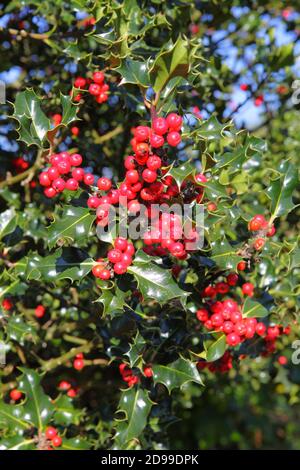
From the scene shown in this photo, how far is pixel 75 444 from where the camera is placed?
1.87 metres

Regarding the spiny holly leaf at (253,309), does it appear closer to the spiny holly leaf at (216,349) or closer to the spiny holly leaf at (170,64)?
the spiny holly leaf at (216,349)

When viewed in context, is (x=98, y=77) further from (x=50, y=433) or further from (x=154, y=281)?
(x=50, y=433)

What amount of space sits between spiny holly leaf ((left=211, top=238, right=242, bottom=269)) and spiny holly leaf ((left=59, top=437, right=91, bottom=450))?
82 centimetres

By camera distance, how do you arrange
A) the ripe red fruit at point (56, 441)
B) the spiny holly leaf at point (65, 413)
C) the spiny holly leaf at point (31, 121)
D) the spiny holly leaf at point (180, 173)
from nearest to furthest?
1. the spiny holly leaf at point (180, 173)
2. the spiny holly leaf at point (31, 121)
3. the ripe red fruit at point (56, 441)
4. the spiny holly leaf at point (65, 413)

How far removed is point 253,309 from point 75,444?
0.76m

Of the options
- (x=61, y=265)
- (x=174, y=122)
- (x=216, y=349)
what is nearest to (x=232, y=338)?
(x=216, y=349)

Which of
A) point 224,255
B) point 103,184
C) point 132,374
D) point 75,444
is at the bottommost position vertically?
point 75,444

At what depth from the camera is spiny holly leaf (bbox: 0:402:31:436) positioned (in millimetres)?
1839

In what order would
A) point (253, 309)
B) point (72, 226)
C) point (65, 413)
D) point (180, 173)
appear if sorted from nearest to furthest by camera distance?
point (180, 173) → point (72, 226) → point (253, 309) → point (65, 413)

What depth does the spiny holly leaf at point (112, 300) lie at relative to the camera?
1.42 m

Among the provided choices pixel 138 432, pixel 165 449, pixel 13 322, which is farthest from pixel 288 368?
pixel 13 322

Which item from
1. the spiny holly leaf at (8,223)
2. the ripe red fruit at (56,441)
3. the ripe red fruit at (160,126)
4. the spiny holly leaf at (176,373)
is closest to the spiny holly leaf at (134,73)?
the ripe red fruit at (160,126)

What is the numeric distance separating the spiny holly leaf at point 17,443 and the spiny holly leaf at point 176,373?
0.52 meters
